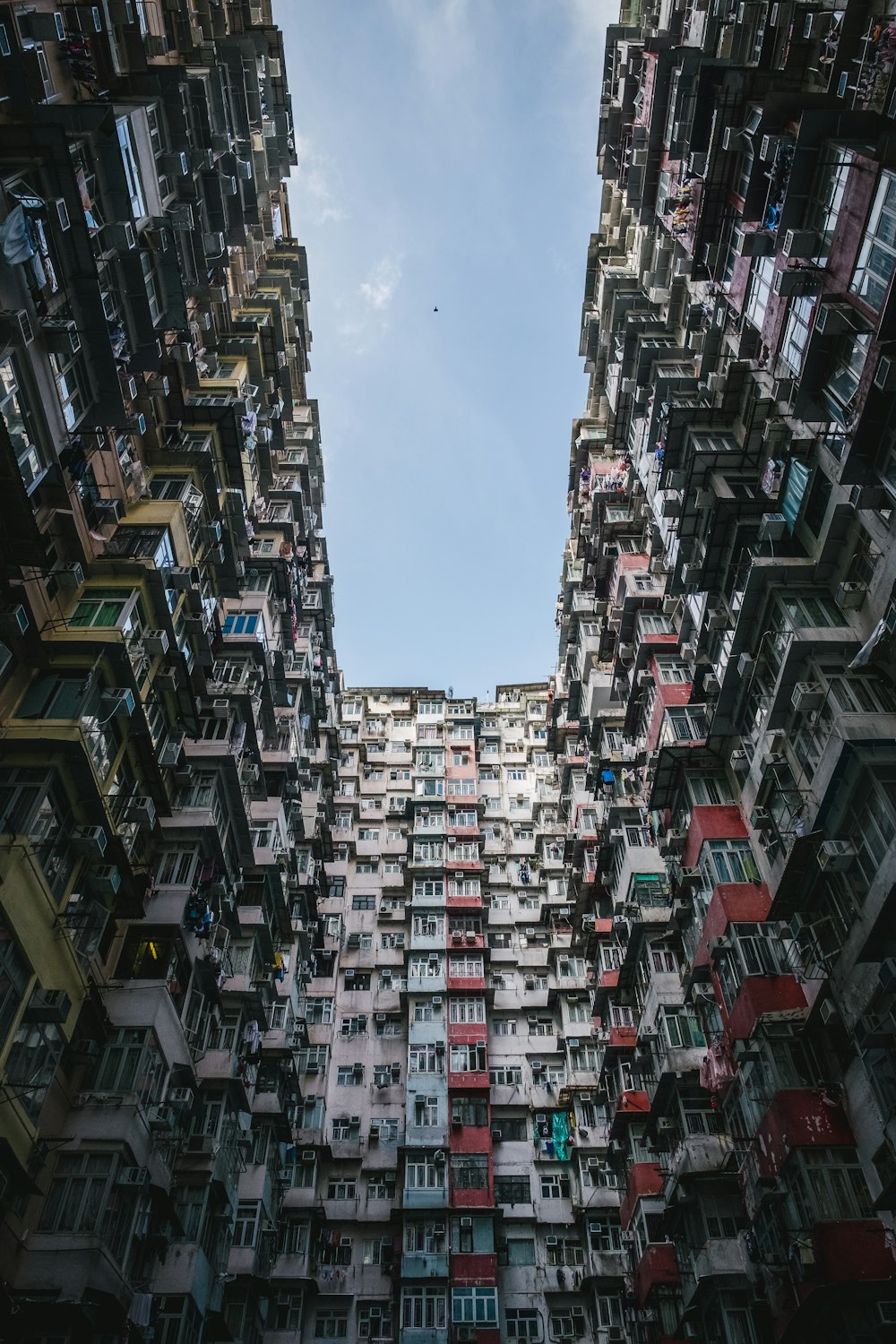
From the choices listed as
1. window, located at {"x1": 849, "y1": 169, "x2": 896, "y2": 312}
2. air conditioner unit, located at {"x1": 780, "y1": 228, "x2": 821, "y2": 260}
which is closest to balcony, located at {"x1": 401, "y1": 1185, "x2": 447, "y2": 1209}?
window, located at {"x1": 849, "y1": 169, "x2": 896, "y2": 312}

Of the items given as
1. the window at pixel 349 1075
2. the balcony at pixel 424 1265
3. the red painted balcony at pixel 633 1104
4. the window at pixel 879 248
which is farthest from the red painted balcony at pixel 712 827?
the window at pixel 349 1075

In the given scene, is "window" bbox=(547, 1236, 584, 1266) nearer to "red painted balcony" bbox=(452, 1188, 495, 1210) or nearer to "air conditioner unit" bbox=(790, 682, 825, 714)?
"red painted balcony" bbox=(452, 1188, 495, 1210)

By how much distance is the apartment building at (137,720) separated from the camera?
737 inches

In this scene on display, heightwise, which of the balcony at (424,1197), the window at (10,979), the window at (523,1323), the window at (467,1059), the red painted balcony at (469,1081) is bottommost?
the window at (523,1323)

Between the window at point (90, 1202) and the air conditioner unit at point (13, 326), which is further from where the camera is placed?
the air conditioner unit at point (13, 326)

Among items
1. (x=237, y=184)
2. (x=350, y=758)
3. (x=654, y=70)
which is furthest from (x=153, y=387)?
(x=350, y=758)

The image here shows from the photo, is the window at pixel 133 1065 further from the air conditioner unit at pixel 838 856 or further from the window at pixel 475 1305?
the window at pixel 475 1305

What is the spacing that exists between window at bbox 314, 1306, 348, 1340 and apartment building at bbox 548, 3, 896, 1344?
1071cm

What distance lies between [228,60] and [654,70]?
1793 cm

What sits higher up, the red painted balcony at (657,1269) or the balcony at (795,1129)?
the balcony at (795,1129)

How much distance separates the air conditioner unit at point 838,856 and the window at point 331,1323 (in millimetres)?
26834

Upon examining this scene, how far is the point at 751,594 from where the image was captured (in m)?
26.0

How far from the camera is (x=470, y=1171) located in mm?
35594

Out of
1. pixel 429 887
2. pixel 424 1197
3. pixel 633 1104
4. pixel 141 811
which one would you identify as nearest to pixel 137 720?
pixel 141 811
